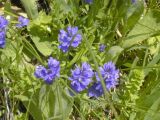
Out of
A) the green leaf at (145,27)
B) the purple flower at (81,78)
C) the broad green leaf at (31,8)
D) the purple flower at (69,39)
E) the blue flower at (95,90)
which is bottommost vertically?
the blue flower at (95,90)

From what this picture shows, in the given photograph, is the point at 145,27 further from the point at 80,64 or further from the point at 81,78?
the point at 81,78

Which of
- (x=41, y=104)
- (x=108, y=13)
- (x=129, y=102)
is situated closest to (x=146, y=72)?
(x=129, y=102)

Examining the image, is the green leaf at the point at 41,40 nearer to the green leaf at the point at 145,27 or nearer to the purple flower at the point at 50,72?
the green leaf at the point at 145,27

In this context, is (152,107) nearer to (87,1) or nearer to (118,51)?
(118,51)

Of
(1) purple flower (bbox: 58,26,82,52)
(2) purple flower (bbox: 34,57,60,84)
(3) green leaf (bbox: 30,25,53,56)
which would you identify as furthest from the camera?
(3) green leaf (bbox: 30,25,53,56)

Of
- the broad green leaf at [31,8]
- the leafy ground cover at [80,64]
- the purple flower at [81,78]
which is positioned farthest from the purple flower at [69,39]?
the broad green leaf at [31,8]

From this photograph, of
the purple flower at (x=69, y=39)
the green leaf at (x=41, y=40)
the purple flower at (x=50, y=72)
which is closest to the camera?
the purple flower at (x=50, y=72)

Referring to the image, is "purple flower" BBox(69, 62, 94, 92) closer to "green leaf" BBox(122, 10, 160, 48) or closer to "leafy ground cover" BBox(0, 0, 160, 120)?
"leafy ground cover" BBox(0, 0, 160, 120)

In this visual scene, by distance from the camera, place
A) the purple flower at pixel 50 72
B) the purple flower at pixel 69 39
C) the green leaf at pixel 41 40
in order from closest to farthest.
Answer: the purple flower at pixel 50 72, the purple flower at pixel 69 39, the green leaf at pixel 41 40

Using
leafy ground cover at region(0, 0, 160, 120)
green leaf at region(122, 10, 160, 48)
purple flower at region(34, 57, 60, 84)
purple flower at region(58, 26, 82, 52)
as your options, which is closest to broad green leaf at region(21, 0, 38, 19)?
leafy ground cover at region(0, 0, 160, 120)
